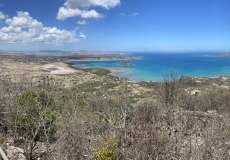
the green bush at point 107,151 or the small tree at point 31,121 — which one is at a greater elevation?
the green bush at point 107,151

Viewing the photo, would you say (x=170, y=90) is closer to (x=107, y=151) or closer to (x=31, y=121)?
(x=31, y=121)

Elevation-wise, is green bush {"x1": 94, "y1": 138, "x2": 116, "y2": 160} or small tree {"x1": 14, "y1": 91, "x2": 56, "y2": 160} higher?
green bush {"x1": 94, "y1": 138, "x2": 116, "y2": 160}

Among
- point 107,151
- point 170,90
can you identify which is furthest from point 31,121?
point 170,90

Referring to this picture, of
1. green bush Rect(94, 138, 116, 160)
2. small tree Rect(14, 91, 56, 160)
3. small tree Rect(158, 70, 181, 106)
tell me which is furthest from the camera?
small tree Rect(158, 70, 181, 106)

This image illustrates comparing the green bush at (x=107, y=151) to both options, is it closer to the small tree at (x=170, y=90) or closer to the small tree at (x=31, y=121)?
the small tree at (x=31, y=121)

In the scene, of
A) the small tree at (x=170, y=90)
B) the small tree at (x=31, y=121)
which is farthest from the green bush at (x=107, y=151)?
the small tree at (x=170, y=90)

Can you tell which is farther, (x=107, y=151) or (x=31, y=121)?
(x=31, y=121)

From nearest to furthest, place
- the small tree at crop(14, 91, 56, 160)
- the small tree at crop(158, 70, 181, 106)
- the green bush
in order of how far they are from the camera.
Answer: the green bush → the small tree at crop(14, 91, 56, 160) → the small tree at crop(158, 70, 181, 106)

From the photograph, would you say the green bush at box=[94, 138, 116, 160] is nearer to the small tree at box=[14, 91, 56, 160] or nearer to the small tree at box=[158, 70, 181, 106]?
the small tree at box=[14, 91, 56, 160]

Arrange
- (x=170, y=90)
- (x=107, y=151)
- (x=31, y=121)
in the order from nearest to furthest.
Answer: (x=107, y=151) → (x=31, y=121) → (x=170, y=90)

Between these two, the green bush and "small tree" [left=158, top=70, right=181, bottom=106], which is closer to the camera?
the green bush

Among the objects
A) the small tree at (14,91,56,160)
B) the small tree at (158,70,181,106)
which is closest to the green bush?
the small tree at (14,91,56,160)

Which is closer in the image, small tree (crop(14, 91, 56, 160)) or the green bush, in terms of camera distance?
the green bush

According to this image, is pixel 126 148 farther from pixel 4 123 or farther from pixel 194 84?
pixel 194 84
